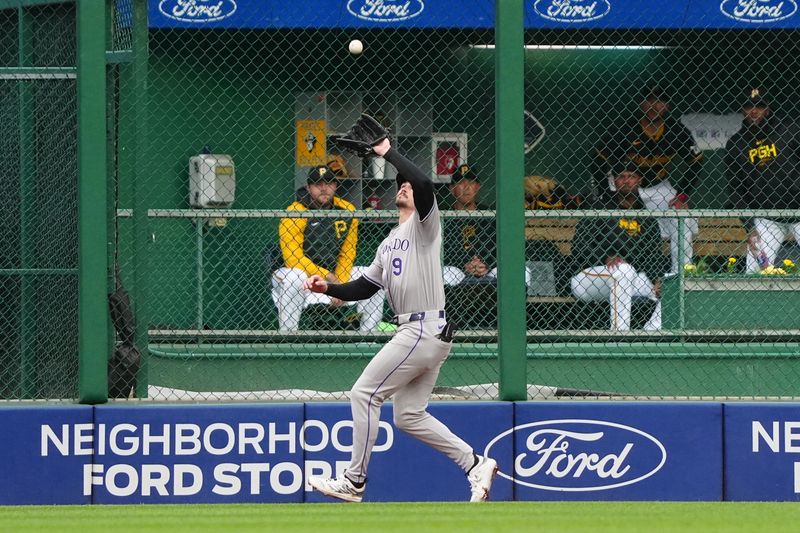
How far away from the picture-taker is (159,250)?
10.2m

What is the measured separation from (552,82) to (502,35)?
13.3 feet

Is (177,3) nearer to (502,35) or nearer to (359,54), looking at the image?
(359,54)

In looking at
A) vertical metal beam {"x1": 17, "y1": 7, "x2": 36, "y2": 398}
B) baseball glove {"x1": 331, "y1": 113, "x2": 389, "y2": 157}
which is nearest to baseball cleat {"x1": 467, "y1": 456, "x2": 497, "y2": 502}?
baseball glove {"x1": 331, "y1": 113, "x2": 389, "y2": 157}

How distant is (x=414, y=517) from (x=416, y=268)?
135 centimetres

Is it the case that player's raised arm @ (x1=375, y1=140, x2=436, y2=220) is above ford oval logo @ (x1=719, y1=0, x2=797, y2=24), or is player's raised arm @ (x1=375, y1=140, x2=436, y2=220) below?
below

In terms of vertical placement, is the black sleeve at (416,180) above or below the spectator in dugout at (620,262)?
above

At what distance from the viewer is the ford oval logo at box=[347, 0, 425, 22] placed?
10.6 metres

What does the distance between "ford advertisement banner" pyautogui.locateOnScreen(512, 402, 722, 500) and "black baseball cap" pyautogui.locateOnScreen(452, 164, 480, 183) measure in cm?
272

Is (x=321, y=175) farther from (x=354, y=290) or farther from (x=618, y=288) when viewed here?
(x=354, y=290)

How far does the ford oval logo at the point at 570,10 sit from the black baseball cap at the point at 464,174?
1.37m

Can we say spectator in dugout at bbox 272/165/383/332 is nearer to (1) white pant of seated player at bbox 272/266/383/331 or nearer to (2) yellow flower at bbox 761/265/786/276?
(1) white pant of seated player at bbox 272/266/383/331

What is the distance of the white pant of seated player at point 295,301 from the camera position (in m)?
9.54

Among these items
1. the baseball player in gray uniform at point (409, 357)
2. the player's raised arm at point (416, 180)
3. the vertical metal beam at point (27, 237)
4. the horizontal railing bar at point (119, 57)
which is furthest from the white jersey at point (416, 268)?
the vertical metal beam at point (27, 237)

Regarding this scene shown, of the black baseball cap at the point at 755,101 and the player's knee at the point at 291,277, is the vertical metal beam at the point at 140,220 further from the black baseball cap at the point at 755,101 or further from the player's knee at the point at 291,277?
the black baseball cap at the point at 755,101
